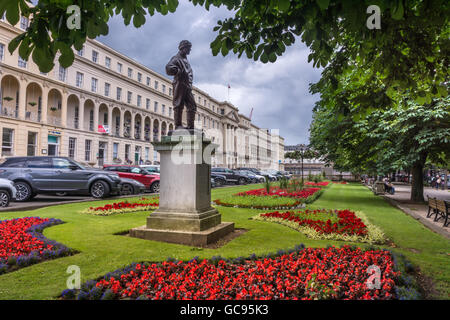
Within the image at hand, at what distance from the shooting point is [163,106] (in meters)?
59.8

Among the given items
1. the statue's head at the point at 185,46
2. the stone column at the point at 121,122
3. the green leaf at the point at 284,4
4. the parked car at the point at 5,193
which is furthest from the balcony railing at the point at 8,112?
the green leaf at the point at 284,4

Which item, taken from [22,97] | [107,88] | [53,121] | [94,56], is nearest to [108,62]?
[94,56]

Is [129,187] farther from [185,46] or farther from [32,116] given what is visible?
[32,116]

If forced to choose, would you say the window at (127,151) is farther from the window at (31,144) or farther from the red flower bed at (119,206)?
the red flower bed at (119,206)

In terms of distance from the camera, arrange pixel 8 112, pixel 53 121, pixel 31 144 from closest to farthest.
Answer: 1. pixel 8 112
2. pixel 31 144
3. pixel 53 121

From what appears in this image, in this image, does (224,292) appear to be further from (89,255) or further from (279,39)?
(279,39)

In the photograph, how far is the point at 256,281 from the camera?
12.1 ft

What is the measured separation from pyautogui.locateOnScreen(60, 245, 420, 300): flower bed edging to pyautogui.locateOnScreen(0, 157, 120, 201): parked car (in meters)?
10.8

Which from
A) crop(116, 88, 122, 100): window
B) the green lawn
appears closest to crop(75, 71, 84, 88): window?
crop(116, 88, 122, 100): window

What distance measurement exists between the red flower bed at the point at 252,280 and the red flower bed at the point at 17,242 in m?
2.12

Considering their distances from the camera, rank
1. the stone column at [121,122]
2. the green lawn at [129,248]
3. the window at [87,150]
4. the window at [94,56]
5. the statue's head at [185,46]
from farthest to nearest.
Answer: the stone column at [121,122], the window at [94,56], the window at [87,150], the statue's head at [185,46], the green lawn at [129,248]

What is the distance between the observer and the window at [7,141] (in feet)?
96.5

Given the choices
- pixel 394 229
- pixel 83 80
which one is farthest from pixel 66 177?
pixel 83 80

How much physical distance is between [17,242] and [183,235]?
3.08 meters
